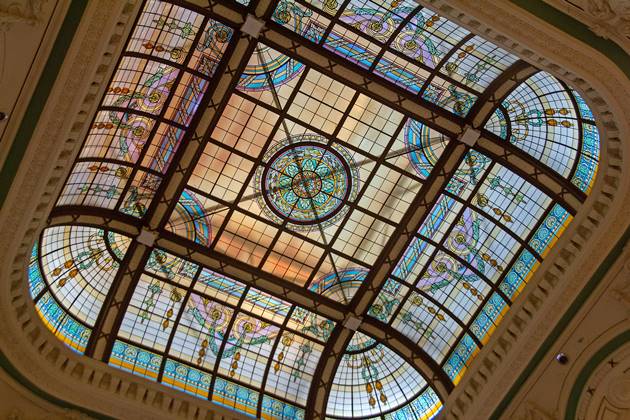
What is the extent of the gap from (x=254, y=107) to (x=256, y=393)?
1104cm

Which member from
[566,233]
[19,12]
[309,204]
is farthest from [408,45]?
[19,12]

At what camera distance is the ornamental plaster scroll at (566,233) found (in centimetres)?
1872

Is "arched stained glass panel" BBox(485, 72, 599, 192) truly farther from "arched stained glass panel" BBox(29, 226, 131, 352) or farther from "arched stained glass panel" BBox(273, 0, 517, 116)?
"arched stained glass panel" BBox(29, 226, 131, 352)

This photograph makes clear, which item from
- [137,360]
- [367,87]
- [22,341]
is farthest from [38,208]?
[367,87]

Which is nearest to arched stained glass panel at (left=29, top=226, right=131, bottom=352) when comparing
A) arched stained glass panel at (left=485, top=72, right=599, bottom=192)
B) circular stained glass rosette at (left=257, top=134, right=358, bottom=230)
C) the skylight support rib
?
circular stained glass rosette at (left=257, top=134, right=358, bottom=230)

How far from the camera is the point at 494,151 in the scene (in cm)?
2333

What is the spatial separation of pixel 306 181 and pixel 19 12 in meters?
11.3

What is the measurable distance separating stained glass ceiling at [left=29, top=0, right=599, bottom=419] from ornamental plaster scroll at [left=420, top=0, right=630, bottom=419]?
3.61 ft

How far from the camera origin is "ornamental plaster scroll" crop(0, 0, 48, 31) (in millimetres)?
16531

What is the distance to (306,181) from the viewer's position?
24781mm

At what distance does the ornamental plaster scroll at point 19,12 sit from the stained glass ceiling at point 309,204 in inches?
174

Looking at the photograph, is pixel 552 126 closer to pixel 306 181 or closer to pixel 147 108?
pixel 306 181

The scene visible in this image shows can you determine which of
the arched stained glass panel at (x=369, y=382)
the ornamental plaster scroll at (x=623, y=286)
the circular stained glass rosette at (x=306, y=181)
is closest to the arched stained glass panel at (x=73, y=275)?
the circular stained glass rosette at (x=306, y=181)

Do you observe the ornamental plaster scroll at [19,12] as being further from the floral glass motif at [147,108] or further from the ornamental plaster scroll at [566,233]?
the ornamental plaster scroll at [566,233]
